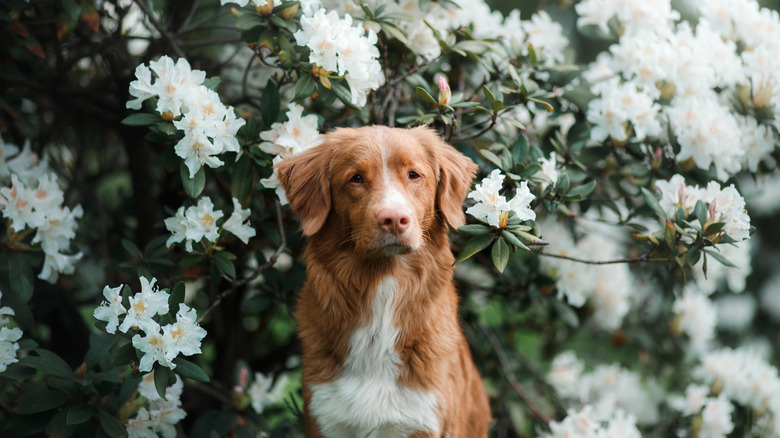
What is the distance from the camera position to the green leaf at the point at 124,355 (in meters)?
2.73

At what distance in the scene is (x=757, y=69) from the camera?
12.3ft

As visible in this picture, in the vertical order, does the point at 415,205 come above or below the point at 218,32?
above

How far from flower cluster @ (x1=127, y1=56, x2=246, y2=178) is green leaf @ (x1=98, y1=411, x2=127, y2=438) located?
120 centimetres

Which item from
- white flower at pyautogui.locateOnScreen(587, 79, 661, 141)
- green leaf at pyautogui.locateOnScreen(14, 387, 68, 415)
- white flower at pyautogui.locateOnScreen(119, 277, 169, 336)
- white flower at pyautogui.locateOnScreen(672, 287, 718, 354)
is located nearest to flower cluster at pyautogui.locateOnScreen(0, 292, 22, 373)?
green leaf at pyautogui.locateOnScreen(14, 387, 68, 415)

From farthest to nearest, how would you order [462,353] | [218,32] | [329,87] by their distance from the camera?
[218,32], [462,353], [329,87]

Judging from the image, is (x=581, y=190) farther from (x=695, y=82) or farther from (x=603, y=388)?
(x=603, y=388)

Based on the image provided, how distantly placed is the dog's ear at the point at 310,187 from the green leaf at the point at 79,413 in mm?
1318

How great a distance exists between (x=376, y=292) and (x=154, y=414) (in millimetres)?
1252

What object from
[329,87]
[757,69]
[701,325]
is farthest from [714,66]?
[329,87]

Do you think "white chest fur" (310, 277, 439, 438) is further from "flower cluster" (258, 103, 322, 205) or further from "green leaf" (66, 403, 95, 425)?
"green leaf" (66, 403, 95, 425)

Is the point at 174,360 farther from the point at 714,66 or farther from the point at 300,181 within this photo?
the point at 714,66

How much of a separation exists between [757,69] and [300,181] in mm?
2719

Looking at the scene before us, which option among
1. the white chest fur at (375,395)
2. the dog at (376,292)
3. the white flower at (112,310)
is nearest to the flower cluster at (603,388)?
the dog at (376,292)

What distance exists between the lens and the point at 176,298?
2799mm
